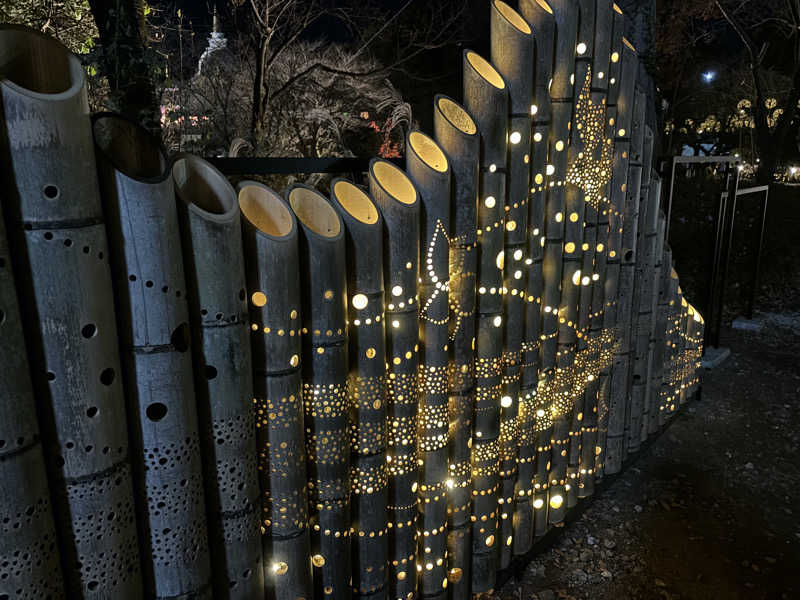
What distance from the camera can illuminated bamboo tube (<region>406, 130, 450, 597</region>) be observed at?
87.0 inches

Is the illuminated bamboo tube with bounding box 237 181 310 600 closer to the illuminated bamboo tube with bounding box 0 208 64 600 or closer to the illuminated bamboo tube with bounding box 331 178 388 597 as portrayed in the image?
the illuminated bamboo tube with bounding box 331 178 388 597

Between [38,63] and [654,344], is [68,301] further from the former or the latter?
[654,344]

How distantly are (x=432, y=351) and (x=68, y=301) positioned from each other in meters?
1.34

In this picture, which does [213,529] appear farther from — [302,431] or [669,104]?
[669,104]

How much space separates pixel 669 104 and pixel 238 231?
18603mm

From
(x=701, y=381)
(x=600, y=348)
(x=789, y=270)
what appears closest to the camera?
(x=600, y=348)

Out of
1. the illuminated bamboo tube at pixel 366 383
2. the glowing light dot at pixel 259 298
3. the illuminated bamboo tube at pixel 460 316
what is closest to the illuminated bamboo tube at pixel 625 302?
the illuminated bamboo tube at pixel 460 316

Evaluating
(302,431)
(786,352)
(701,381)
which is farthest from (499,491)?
(786,352)

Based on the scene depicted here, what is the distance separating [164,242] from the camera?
5.07ft

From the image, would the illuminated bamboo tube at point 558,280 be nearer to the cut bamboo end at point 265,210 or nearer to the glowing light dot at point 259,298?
the cut bamboo end at point 265,210

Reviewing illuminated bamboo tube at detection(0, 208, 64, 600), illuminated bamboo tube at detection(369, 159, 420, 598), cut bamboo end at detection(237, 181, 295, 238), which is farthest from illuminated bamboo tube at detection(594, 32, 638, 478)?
illuminated bamboo tube at detection(0, 208, 64, 600)

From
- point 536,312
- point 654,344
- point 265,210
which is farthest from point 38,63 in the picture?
point 654,344

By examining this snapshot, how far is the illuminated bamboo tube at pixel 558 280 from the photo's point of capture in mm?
2656

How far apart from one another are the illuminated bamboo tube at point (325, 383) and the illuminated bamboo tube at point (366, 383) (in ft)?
0.21
